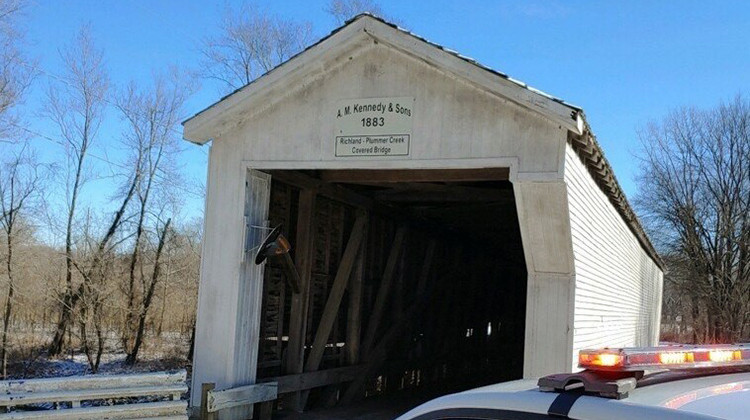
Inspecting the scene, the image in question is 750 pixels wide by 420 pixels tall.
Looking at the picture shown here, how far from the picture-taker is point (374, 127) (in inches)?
320

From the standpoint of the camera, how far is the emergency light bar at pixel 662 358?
216cm

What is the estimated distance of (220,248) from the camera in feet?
28.9

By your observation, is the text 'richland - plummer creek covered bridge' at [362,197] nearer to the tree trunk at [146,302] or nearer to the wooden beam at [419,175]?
the wooden beam at [419,175]

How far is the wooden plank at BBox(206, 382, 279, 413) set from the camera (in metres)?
8.17

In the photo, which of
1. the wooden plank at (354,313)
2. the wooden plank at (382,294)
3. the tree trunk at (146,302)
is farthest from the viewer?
the tree trunk at (146,302)

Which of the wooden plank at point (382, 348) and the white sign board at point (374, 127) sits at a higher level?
the white sign board at point (374, 127)

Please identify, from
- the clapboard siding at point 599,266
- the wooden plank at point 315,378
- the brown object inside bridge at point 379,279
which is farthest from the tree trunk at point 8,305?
the clapboard siding at point 599,266

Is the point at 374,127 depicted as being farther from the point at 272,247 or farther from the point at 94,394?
the point at 94,394

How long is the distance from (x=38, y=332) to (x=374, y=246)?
12.0 metres

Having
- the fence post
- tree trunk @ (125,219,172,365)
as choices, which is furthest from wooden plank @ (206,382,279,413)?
tree trunk @ (125,219,172,365)

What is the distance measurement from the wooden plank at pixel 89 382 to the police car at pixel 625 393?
6091 mm

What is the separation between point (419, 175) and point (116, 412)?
450 centimetres

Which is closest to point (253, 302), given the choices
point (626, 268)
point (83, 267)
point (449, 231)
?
point (449, 231)

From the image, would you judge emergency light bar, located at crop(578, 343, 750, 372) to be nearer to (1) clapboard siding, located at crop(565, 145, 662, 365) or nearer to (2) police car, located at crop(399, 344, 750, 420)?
(2) police car, located at crop(399, 344, 750, 420)
